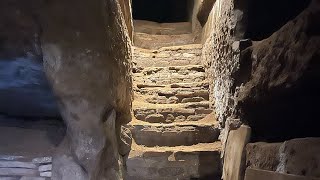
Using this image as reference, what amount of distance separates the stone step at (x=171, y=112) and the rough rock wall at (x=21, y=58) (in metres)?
0.96

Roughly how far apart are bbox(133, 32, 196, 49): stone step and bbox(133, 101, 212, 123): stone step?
216 cm

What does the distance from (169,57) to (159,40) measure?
1.06m

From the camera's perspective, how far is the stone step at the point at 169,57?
198 inches

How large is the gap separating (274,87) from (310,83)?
29cm

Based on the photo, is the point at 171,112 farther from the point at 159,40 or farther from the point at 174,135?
the point at 159,40

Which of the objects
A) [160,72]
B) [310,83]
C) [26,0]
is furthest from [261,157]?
[160,72]

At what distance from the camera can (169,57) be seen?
5.16 m

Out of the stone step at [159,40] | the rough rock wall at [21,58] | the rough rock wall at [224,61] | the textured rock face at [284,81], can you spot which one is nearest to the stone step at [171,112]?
the rough rock wall at [224,61]

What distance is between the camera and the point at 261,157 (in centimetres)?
225

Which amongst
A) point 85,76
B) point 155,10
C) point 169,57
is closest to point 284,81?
point 85,76

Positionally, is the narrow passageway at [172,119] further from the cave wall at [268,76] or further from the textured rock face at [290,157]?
the textured rock face at [290,157]

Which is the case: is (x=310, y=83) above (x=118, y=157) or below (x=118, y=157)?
above

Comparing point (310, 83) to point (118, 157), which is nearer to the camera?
point (310, 83)

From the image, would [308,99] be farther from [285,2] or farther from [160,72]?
[160,72]
